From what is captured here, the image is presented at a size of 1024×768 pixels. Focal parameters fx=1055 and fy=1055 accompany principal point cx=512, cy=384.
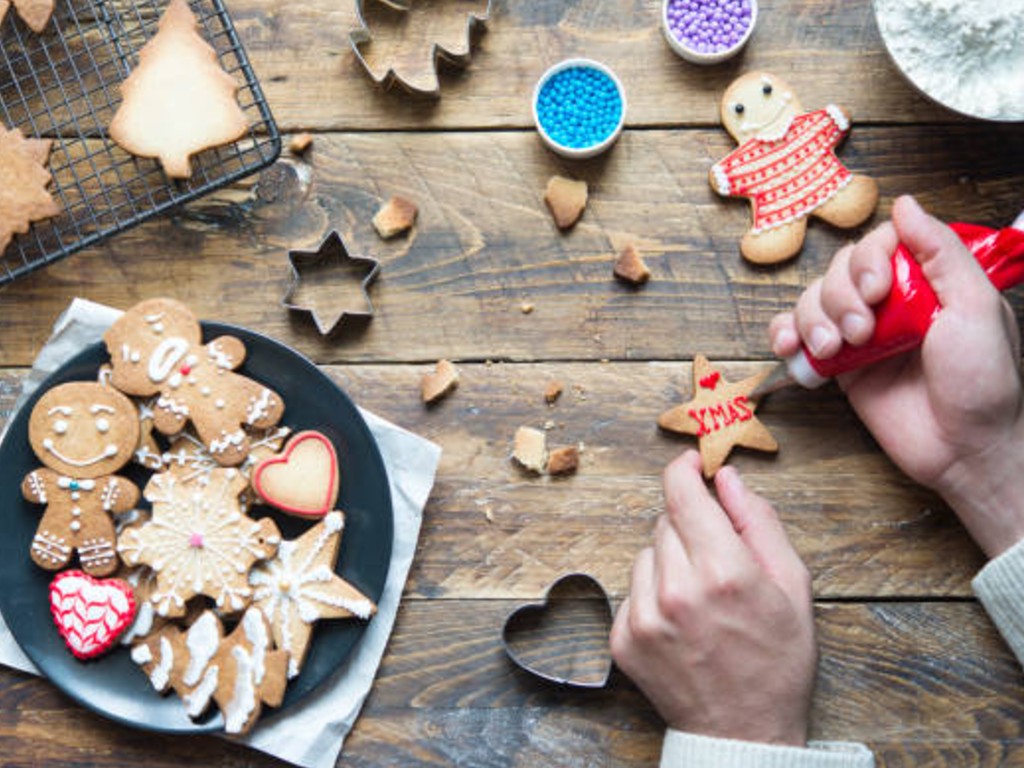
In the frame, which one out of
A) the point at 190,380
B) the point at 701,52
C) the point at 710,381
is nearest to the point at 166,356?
the point at 190,380

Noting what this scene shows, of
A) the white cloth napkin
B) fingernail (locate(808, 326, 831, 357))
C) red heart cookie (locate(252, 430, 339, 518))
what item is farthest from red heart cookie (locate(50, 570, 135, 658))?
fingernail (locate(808, 326, 831, 357))

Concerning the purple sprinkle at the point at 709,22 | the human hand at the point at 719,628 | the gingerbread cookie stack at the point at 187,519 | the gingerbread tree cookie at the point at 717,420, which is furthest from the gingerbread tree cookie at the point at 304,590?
the purple sprinkle at the point at 709,22

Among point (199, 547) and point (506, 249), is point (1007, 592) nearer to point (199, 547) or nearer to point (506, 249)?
point (506, 249)

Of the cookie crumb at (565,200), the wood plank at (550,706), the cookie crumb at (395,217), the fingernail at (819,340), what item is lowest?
the wood plank at (550,706)

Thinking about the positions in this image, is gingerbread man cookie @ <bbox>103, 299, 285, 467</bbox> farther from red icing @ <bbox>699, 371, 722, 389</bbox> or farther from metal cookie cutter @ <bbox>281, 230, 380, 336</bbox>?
red icing @ <bbox>699, 371, 722, 389</bbox>

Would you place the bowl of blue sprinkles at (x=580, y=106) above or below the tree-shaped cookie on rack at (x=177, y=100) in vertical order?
below

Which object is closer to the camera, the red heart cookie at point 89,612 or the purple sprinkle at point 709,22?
the red heart cookie at point 89,612

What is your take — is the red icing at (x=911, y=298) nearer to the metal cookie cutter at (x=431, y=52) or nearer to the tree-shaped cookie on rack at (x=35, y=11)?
the metal cookie cutter at (x=431, y=52)
